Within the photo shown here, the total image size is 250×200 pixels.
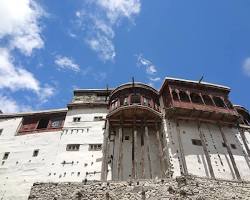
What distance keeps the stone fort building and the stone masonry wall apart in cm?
249

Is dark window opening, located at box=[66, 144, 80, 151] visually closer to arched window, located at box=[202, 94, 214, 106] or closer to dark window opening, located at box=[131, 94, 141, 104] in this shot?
dark window opening, located at box=[131, 94, 141, 104]

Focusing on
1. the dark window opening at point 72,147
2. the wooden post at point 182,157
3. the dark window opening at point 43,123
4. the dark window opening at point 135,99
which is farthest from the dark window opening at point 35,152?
the wooden post at point 182,157

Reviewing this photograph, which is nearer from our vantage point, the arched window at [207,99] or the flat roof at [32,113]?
the arched window at [207,99]

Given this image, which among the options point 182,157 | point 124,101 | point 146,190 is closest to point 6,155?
point 124,101

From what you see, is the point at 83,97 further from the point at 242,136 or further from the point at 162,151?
the point at 242,136

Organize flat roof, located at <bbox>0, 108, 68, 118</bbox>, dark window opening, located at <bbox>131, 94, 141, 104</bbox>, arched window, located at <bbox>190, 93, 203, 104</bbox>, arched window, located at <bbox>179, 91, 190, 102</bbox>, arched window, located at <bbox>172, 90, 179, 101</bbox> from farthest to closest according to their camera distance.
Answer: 1. flat roof, located at <bbox>0, 108, 68, 118</bbox>
2. arched window, located at <bbox>190, 93, 203, 104</bbox>
3. arched window, located at <bbox>179, 91, 190, 102</bbox>
4. arched window, located at <bbox>172, 90, 179, 101</bbox>
5. dark window opening, located at <bbox>131, 94, 141, 104</bbox>

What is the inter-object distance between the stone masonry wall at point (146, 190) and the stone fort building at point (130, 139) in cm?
249

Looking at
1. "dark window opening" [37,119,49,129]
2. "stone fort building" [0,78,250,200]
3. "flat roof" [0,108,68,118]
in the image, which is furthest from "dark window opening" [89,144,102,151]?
"dark window opening" [37,119,49,129]

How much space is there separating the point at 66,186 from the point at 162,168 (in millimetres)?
8260

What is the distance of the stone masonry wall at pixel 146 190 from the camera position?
1812 centimetres

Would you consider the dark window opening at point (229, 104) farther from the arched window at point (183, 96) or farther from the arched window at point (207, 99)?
the arched window at point (183, 96)

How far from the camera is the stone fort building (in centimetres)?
2281

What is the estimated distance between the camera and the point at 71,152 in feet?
79.4

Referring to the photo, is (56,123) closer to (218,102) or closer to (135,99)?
(135,99)
